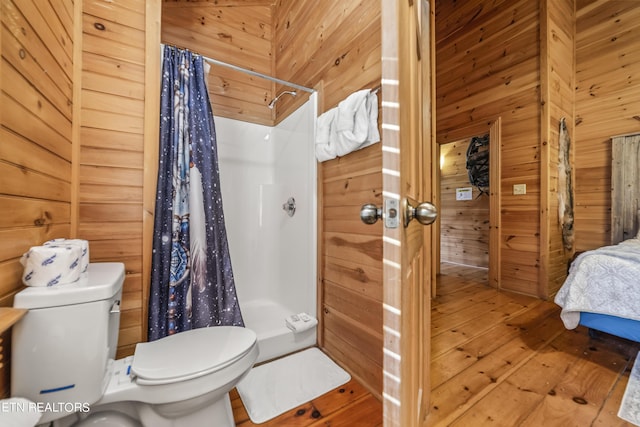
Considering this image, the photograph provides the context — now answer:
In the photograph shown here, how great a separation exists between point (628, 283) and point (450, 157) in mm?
3349

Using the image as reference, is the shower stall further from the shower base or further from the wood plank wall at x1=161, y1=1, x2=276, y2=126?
the wood plank wall at x1=161, y1=1, x2=276, y2=126

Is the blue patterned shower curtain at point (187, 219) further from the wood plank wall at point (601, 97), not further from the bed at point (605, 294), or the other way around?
the wood plank wall at point (601, 97)

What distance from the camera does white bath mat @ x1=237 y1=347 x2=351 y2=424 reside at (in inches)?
45.5

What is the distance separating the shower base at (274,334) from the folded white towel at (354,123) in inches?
46.4

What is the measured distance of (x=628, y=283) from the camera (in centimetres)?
140

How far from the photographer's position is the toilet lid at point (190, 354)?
85 cm

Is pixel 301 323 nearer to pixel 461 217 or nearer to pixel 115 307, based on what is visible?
pixel 115 307

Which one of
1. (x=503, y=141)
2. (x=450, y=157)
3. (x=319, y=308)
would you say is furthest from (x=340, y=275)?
(x=450, y=157)

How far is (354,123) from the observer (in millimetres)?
1321

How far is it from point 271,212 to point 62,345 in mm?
1651

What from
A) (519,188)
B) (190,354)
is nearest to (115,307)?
(190,354)

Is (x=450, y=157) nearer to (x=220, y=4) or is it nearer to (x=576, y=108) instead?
(x=576, y=108)

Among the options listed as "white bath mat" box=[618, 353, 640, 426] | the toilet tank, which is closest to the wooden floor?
"white bath mat" box=[618, 353, 640, 426]

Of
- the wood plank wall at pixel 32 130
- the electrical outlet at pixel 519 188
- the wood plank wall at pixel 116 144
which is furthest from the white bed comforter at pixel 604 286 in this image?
the wood plank wall at pixel 32 130
